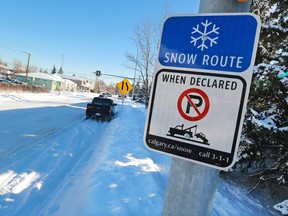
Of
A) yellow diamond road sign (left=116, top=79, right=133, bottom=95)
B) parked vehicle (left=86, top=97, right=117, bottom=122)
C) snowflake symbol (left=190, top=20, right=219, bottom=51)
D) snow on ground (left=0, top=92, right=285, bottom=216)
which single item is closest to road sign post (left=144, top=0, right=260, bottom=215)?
snowflake symbol (left=190, top=20, right=219, bottom=51)

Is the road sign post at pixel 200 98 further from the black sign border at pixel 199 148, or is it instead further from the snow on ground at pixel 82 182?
the snow on ground at pixel 82 182

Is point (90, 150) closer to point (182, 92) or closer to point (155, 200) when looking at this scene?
point (155, 200)

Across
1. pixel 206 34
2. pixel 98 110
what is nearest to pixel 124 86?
pixel 98 110

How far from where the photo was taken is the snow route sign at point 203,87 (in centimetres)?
116

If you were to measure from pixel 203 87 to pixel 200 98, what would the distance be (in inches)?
2.3

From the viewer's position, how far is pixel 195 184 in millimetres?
1248

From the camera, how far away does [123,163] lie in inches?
261

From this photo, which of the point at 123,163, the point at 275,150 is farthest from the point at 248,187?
the point at 123,163

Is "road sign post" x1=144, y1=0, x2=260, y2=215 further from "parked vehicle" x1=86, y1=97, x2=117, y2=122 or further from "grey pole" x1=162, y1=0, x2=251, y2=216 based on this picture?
"parked vehicle" x1=86, y1=97, x2=117, y2=122

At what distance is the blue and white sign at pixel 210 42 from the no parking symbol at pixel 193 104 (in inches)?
5.5

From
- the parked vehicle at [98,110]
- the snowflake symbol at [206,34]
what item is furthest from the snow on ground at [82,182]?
the parked vehicle at [98,110]

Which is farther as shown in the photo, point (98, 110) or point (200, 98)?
point (98, 110)

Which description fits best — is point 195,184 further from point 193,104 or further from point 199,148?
point 193,104

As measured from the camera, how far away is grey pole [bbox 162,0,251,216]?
124 centimetres
